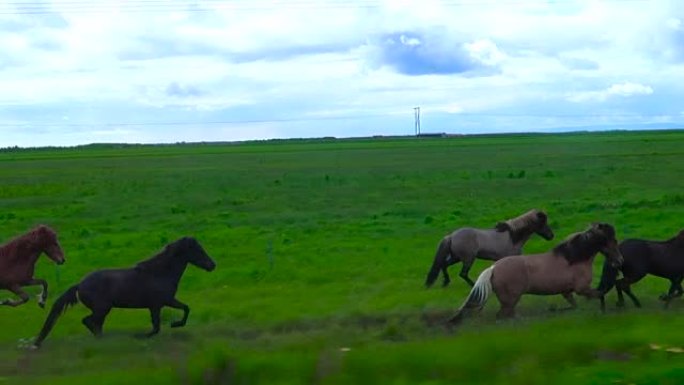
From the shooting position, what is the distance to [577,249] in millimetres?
14750

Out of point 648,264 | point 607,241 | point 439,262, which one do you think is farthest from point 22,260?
point 648,264

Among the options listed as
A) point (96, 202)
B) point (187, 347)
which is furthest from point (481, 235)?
point (96, 202)

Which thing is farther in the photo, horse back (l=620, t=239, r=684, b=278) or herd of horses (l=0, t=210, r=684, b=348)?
horse back (l=620, t=239, r=684, b=278)

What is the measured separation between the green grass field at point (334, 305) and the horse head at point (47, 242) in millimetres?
1035

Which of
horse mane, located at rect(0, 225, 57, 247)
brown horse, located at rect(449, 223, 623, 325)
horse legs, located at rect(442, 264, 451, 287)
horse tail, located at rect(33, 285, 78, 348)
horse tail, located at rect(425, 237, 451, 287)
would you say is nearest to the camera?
horse tail, located at rect(33, 285, 78, 348)

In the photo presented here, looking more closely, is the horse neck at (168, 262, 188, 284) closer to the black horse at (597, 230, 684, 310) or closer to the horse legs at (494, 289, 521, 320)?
the horse legs at (494, 289, 521, 320)

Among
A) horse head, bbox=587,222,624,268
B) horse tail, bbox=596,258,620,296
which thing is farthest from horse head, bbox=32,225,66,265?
horse tail, bbox=596,258,620,296

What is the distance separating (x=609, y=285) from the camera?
15.2 meters

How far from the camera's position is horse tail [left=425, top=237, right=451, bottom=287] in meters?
17.3

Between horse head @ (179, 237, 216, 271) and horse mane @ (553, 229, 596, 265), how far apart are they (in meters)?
5.31

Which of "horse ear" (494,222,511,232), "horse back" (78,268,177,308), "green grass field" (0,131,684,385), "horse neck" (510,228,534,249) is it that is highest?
"horse ear" (494,222,511,232)

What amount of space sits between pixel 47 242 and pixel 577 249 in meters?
8.37

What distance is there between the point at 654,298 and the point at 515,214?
1389 cm

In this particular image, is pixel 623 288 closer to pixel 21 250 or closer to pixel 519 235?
pixel 519 235
